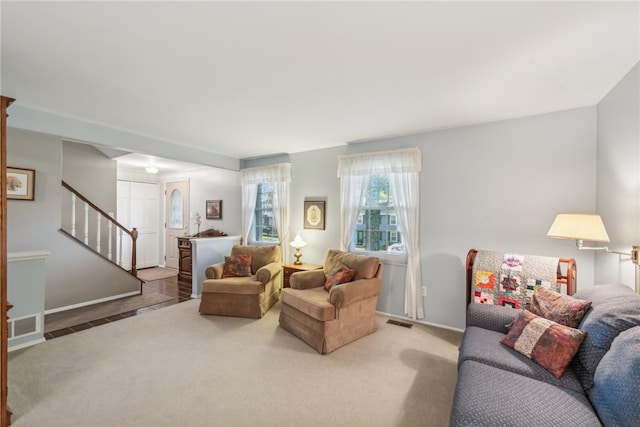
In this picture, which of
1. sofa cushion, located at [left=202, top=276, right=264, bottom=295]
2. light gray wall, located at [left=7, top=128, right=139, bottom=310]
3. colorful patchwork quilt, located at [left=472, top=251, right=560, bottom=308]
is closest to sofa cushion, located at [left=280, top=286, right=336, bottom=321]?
sofa cushion, located at [left=202, top=276, right=264, bottom=295]

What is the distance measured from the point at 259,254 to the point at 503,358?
3440 mm

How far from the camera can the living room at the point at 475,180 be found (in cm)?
227

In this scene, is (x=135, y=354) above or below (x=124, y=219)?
below

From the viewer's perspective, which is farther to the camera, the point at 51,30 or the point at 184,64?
the point at 184,64

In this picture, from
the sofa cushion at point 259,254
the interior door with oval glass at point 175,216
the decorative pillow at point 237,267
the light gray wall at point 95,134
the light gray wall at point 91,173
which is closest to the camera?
the light gray wall at point 95,134

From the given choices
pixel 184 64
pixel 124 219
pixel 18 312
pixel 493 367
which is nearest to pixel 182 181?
pixel 124 219

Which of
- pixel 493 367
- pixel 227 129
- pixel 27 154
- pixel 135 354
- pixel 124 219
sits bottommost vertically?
pixel 135 354

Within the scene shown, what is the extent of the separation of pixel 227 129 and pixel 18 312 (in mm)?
2909

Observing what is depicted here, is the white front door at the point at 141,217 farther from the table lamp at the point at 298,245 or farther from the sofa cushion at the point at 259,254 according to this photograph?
the table lamp at the point at 298,245

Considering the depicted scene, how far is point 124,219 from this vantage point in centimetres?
659

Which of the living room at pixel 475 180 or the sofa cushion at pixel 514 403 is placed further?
the living room at pixel 475 180

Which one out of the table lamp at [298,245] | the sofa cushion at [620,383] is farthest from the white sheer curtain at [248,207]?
the sofa cushion at [620,383]

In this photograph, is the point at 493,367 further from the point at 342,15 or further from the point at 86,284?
A: the point at 86,284

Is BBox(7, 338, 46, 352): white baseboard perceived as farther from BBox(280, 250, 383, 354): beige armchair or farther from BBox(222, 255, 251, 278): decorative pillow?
BBox(280, 250, 383, 354): beige armchair
